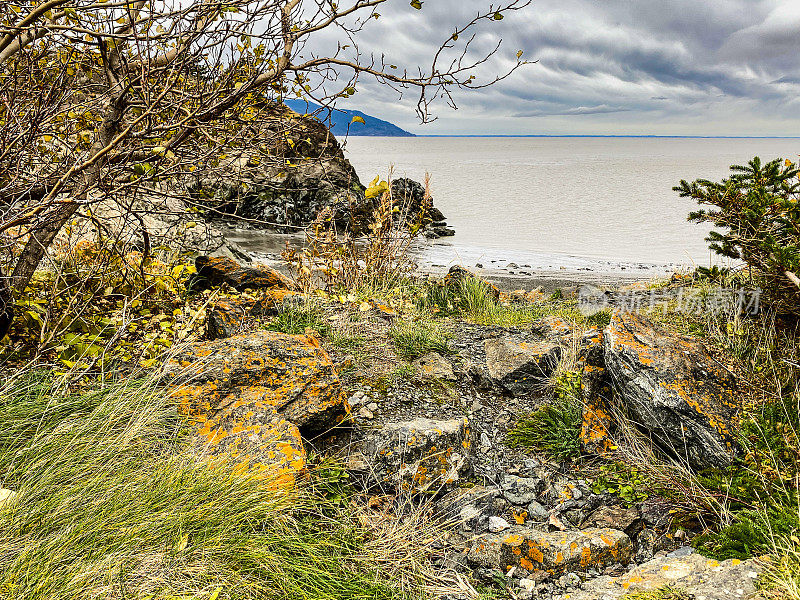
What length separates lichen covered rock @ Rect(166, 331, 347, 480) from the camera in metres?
2.95

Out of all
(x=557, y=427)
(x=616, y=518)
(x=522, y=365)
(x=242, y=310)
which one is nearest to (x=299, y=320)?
(x=242, y=310)

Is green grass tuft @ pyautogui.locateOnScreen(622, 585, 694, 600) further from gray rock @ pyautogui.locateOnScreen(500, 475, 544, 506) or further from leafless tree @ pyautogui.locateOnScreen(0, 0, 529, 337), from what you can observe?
leafless tree @ pyautogui.locateOnScreen(0, 0, 529, 337)

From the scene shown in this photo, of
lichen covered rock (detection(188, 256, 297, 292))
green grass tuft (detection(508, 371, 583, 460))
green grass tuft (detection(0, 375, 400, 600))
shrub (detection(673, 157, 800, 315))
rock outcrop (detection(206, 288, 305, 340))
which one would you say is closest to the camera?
green grass tuft (detection(0, 375, 400, 600))

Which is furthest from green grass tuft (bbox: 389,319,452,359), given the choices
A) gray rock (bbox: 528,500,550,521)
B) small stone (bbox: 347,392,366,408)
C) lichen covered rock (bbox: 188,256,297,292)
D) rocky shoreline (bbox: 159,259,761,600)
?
gray rock (bbox: 528,500,550,521)

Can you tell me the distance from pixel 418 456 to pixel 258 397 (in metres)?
1.13

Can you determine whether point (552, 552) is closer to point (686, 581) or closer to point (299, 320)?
point (686, 581)

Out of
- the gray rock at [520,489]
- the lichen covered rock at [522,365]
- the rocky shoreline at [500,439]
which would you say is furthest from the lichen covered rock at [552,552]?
the lichen covered rock at [522,365]

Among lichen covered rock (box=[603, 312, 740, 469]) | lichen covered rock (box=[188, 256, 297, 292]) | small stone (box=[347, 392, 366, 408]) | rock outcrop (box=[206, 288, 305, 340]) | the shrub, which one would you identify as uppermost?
the shrub

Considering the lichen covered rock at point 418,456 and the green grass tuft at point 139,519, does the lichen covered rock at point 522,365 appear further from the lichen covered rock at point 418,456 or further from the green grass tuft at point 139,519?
the green grass tuft at point 139,519

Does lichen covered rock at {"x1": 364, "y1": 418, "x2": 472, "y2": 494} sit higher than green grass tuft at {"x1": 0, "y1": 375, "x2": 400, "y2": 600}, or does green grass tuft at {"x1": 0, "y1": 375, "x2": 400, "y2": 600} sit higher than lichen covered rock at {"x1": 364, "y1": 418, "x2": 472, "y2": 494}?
green grass tuft at {"x1": 0, "y1": 375, "x2": 400, "y2": 600}

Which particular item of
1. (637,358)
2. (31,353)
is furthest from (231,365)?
(637,358)

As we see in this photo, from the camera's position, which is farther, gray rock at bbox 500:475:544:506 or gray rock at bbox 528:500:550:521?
gray rock at bbox 500:475:544:506

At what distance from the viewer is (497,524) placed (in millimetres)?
3219

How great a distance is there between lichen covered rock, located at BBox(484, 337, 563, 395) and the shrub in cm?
175
